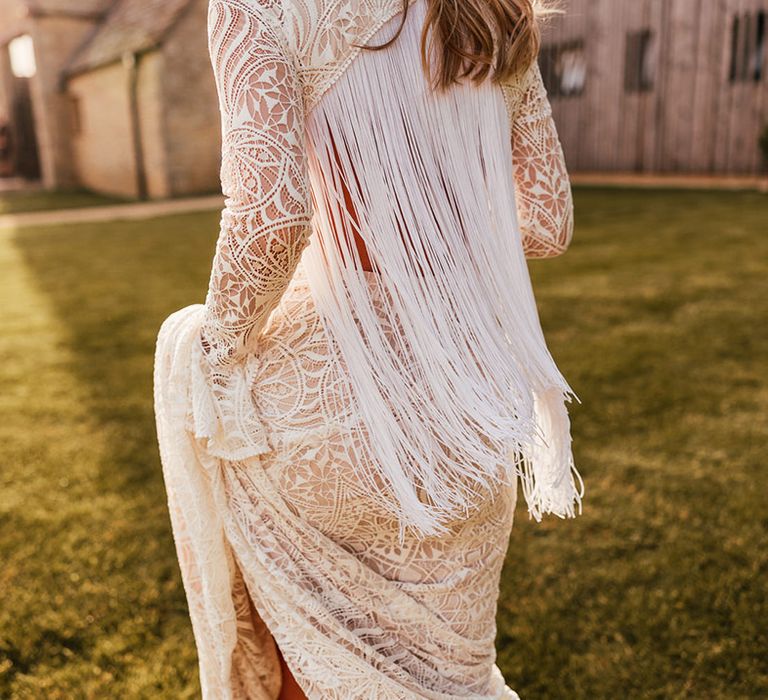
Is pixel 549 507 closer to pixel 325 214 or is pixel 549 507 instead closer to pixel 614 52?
pixel 325 214

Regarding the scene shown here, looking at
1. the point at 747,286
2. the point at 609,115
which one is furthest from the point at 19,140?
the point at 747,286

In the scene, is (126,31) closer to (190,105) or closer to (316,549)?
(190,105)

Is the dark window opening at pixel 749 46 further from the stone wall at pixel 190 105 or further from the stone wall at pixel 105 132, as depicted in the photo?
the stone wall at pixel 105 132

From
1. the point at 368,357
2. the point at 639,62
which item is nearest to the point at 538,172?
the point at 368,357

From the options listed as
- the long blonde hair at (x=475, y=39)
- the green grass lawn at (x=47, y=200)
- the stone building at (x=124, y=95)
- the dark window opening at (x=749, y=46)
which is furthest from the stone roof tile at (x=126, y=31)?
the long blonde hair at (x=475, y=39)

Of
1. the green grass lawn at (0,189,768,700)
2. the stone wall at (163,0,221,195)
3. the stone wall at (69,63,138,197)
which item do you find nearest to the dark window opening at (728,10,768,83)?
the green grass lawn at (0,189,768,700)

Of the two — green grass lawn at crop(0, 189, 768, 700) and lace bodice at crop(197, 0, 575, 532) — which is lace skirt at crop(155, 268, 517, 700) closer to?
lace bodice at crop(197, 0, 575, 532)

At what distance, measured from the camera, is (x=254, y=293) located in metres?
1.22

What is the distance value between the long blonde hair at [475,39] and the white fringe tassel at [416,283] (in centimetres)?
3

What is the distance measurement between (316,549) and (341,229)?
55 cm

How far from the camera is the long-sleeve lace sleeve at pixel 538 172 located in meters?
1.46

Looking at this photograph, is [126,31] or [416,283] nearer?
[416,283]

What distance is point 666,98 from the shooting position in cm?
1373

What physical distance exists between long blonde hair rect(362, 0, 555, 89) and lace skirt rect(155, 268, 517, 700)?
1.46 ft
